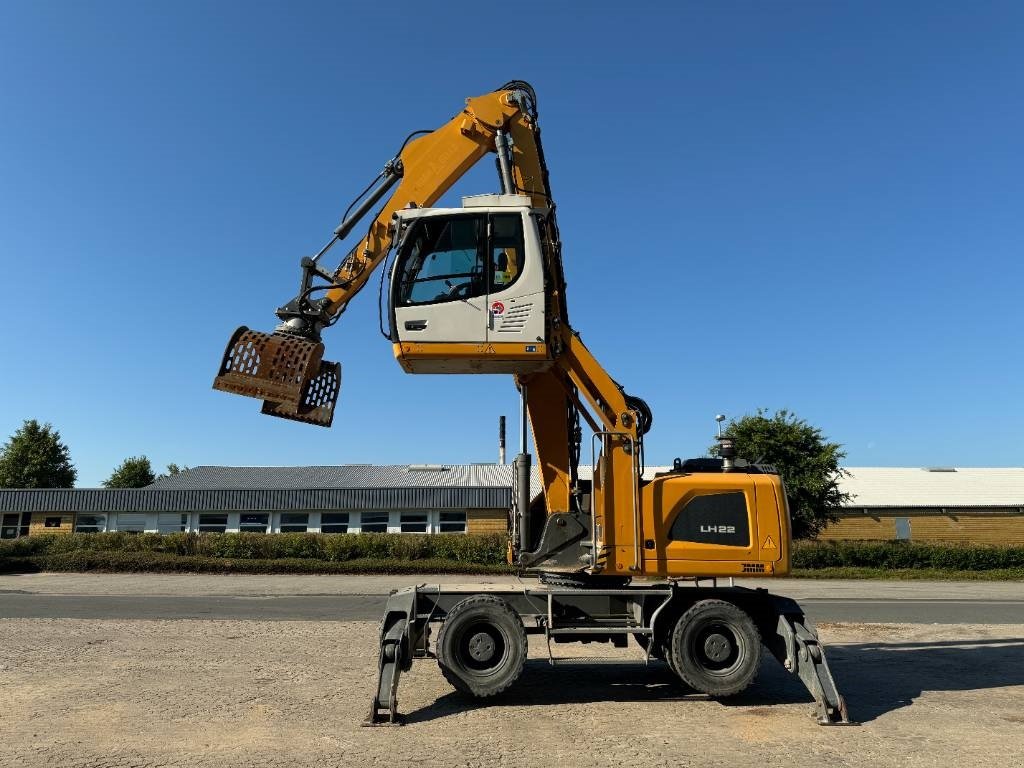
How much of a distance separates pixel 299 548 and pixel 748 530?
2580cm

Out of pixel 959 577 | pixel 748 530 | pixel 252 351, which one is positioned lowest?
pixel 959 577

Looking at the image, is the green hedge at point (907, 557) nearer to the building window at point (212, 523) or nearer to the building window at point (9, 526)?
the building window at point (212, 523)

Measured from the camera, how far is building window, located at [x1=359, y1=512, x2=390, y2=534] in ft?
113

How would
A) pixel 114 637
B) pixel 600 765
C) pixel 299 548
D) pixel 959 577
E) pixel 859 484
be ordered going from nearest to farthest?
pixel 600 765 → pixel 114 637 → pixel 959 577 → pixel 299 548 → pixel 859 484

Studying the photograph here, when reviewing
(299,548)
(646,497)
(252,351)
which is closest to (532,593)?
(646,497)

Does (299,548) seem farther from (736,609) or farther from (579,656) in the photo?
(736,609)

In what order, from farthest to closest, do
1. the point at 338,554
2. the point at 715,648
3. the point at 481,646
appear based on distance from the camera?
1. the point at 338,554
2. the point at 715,648
3. the point at 481,646

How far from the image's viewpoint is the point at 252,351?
314 inches

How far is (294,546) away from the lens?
30.3 meters

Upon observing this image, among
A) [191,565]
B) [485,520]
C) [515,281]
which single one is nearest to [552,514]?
[515,281]

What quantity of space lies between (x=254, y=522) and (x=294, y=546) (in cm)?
561

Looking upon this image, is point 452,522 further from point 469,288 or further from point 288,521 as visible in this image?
point 469,288

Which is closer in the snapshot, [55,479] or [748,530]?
[748,530]

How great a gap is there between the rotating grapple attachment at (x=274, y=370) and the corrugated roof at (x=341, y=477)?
30479 mm
